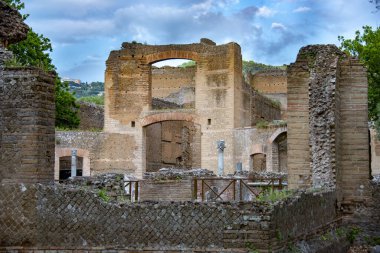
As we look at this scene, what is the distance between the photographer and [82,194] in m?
11.8

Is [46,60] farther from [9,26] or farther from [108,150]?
[9,26]

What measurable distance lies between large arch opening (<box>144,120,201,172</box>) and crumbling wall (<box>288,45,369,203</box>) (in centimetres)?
2467

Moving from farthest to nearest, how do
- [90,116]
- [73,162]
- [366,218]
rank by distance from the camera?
[90,116]
[73,162]
[366,218]

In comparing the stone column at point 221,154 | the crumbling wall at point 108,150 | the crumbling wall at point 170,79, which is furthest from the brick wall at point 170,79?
the stone column at point 221,154

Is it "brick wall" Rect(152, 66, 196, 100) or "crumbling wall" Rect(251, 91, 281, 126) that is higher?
"brick wall" Rect(152, 66, 196, 100)

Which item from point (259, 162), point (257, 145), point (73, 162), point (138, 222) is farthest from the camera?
point (259, 162)

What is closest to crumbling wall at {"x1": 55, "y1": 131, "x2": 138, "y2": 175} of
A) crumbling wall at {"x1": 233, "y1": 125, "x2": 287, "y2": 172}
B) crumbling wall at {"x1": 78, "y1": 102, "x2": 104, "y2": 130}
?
crumbling wall at {"x1": 78, "y1": 102, "x2": 104, "y2": 130}

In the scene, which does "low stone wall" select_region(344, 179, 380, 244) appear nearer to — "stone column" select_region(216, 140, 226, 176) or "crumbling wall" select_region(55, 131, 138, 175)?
"stone column" select_region(216, 140, 226, 176)

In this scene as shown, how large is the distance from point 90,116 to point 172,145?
5.18 metres

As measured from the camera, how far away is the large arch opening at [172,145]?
137 ft

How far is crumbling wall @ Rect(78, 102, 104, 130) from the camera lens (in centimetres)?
4269

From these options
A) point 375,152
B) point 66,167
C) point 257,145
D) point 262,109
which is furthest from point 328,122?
point 262,109

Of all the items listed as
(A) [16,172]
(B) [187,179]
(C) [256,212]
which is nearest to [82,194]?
(A) [16,172]

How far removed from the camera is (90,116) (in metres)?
43.5
